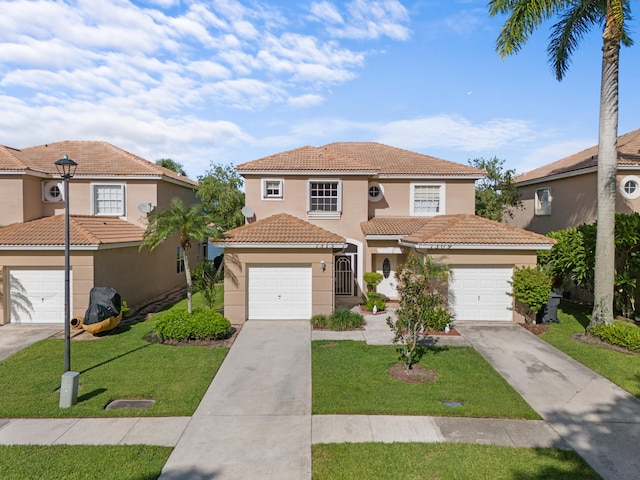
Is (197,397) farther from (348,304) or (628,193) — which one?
(628,193)

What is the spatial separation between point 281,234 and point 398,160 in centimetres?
953

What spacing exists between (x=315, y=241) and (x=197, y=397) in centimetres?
755

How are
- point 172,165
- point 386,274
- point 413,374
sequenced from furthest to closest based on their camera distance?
point 172,165, point 386,274, point 413,374

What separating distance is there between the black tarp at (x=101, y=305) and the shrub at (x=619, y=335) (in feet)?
54.5

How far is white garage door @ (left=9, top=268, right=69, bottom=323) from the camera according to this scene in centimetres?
1456

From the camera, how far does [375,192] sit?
66.5ft

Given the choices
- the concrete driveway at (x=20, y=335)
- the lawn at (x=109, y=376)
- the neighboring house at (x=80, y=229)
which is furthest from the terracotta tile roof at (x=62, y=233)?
the lawn at (x=109, y=376)

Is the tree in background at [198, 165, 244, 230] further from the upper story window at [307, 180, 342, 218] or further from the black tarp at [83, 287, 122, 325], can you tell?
the black tarp at [83, 287, 122, 325]

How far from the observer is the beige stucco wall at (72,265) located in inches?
563

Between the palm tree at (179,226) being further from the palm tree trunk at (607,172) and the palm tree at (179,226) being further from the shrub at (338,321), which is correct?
the palm tree trunk at (607,172)

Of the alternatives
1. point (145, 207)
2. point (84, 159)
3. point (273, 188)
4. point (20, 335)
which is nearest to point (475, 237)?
point (273, 188)

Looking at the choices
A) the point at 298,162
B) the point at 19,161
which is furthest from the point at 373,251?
the point at 19,161

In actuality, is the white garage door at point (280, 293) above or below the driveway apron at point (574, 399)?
above

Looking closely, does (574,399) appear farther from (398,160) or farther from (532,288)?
(398,160)
